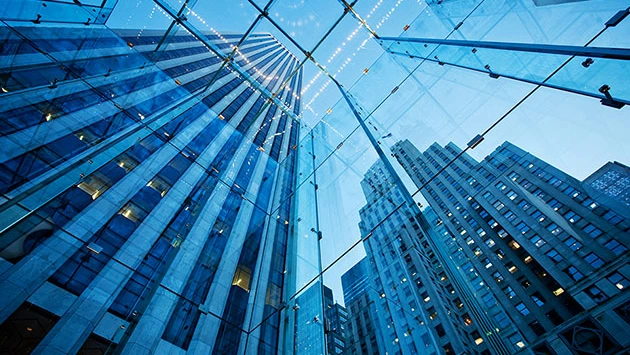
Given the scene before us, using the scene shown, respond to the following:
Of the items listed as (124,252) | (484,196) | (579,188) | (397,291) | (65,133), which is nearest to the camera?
(65,133)

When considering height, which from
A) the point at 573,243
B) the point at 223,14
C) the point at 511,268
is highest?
the point at 573,243

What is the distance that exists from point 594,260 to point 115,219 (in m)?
40.3

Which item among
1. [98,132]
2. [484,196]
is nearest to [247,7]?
[98,132]

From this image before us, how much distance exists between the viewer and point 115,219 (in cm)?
938

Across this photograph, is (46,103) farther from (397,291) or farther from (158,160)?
(397,291)

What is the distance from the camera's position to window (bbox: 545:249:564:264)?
33500 mm

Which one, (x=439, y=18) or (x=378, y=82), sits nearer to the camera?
(x=439, y=18)

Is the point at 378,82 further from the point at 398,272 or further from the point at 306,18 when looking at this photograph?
the point at 398,272

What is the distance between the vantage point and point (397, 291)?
7391mm

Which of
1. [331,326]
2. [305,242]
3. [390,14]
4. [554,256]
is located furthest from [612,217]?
[331,326]

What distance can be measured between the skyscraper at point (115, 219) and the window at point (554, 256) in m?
36.8

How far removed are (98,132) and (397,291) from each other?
25.9 feet

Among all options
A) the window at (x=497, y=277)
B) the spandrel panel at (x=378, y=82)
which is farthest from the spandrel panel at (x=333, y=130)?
the window at (x=497, y=277)

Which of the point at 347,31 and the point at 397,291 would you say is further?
the point at 347,31
